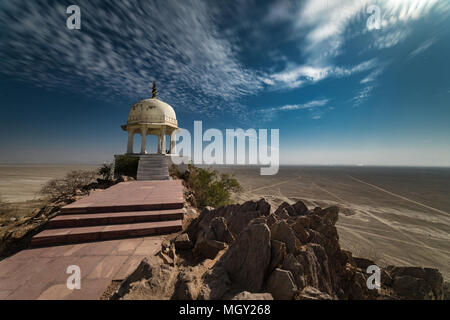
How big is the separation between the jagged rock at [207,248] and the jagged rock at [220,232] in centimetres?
23

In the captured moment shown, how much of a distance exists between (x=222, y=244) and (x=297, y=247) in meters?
1.34

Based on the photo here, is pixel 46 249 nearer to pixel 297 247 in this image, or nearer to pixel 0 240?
pixel 0 240

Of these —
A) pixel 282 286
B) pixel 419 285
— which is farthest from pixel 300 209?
pixel 282 286

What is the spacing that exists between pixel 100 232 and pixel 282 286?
410cm

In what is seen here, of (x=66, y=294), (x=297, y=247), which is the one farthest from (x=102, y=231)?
(x=297, y=247)

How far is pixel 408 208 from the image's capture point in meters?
20.4

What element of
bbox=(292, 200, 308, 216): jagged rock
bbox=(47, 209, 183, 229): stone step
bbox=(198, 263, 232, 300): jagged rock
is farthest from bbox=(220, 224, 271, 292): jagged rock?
bbox=(47, 209, 183, 229): stone step

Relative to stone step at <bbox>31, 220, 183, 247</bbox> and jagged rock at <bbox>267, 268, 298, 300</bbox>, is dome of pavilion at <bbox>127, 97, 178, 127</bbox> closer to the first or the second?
stone step at <bbox>31, 220, 183, 247</bbox>

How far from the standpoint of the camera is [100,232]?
146 inches

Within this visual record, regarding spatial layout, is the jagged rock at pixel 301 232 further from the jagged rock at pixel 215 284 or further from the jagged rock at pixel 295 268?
the jagged rock at pixel 215 284

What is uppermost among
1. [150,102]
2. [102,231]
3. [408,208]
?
[150,102]

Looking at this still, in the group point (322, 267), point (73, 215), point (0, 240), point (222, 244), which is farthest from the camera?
point (73, 215)

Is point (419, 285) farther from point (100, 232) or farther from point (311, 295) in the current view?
point (100, 232)
